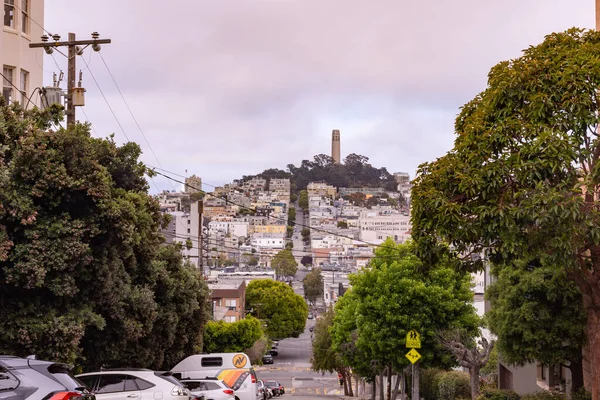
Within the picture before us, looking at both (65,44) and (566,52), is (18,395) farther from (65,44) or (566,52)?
(65,44)

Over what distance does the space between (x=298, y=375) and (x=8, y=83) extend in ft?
209

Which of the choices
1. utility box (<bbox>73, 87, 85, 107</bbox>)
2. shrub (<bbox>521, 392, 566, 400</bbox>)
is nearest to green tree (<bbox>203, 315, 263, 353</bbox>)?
shrub (<bbox>521, 392, 566, 400</bbox>)

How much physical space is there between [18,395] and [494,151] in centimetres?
1056

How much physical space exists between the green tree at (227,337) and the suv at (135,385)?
101ft

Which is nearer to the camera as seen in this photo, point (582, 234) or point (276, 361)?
point (582, 234)

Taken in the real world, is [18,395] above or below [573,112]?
below

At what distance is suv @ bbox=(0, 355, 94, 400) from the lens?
9609 mm

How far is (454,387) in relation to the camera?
38062 mm

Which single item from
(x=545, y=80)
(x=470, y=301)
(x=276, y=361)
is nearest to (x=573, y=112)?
(x=545, y=80)

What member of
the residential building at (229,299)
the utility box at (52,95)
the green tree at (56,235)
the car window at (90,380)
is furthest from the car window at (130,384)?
the residential building at (229,299)

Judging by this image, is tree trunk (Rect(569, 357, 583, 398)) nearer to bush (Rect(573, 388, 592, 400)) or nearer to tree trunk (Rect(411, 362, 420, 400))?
bush (Rect(573, 388, 592, 400))

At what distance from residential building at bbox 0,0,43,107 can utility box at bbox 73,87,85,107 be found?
4.46ft

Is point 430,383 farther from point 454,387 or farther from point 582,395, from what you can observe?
point 582,395

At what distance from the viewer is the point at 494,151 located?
16.9 m
